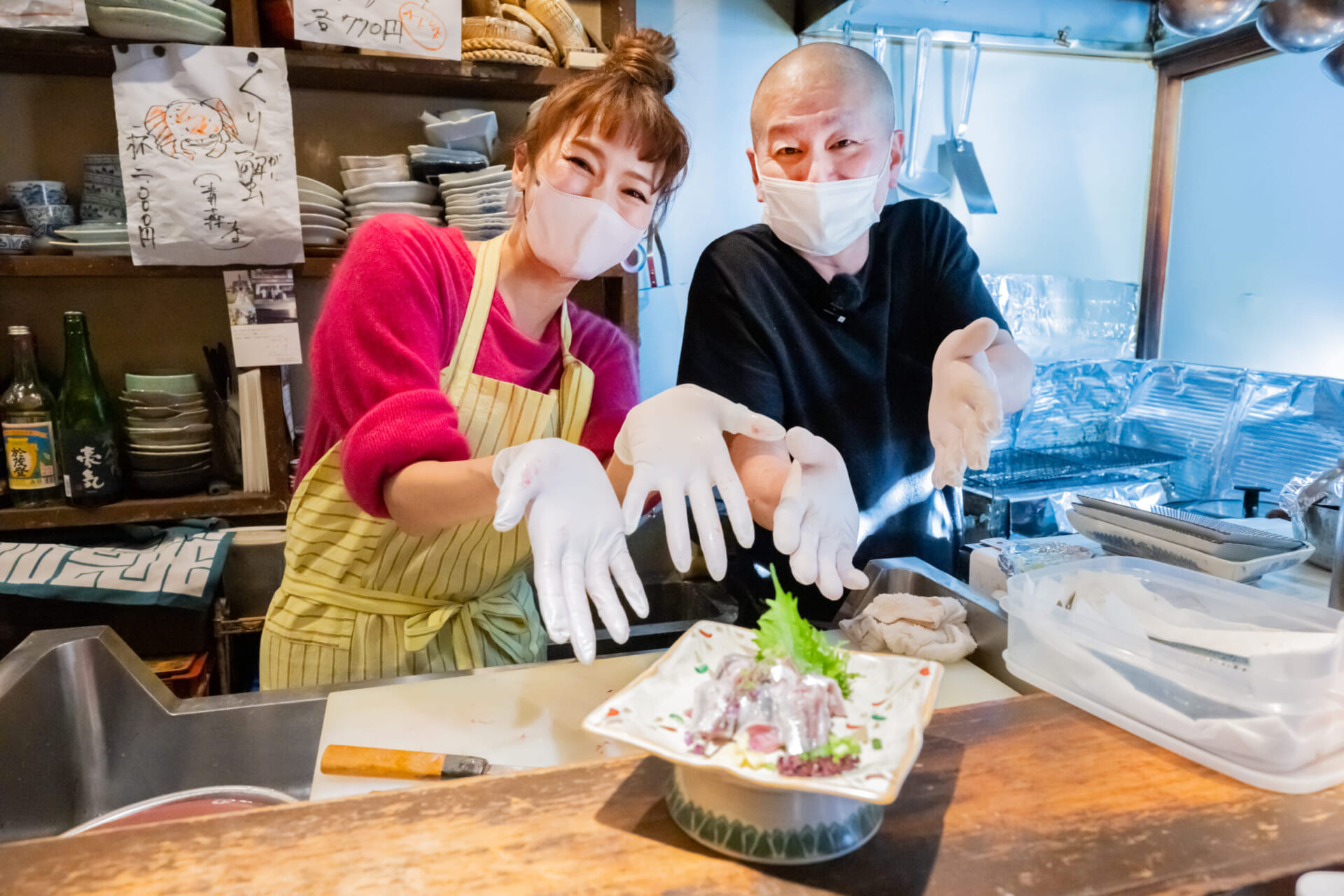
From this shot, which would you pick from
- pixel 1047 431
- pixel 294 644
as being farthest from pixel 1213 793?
pixel 1047 431

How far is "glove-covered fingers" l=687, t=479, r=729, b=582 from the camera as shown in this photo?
89 cm

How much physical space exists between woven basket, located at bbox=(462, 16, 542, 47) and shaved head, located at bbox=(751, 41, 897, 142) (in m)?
0.92

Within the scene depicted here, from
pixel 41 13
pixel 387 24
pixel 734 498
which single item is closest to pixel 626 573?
pixel 734 498

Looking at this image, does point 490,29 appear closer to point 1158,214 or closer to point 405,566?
point 405,566

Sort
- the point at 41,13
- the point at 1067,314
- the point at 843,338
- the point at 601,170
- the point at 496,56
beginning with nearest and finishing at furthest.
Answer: the point at 601,170 → the point at 843,338 → the point at 41,13 → the point at 496,56 → the point at 1067,314

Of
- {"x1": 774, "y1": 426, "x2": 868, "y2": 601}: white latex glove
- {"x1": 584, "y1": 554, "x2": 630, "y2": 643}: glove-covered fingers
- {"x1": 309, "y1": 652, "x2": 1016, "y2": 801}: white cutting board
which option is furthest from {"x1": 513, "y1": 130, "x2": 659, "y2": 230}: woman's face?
{"x1": 309, "y1": 652, "x2": 1016, "y2": 801}: white cutting board

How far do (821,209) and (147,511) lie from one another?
1.59 meters

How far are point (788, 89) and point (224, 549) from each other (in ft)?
4.86

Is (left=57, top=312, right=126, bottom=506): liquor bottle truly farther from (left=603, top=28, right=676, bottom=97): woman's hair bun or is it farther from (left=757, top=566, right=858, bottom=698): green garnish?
(left=757, top=566, right=858, bottom=698): green garnish

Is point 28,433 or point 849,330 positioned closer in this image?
point 849,330

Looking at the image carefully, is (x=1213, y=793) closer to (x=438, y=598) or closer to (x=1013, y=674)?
(x=1013, y=674)

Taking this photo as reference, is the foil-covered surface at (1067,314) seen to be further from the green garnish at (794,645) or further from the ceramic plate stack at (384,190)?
the green garnish at (794,645)

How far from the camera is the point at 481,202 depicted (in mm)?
1806

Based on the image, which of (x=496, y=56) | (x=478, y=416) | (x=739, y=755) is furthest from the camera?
(x=496, y=56)
